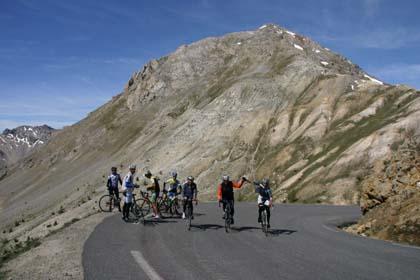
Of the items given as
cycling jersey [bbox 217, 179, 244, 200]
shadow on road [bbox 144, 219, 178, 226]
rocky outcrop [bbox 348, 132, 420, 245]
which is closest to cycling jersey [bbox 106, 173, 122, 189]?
shadow on road [bbox 144, 219, 178, 226]

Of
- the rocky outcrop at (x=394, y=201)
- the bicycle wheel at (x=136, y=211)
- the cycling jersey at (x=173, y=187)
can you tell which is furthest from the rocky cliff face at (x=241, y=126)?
the bicycle wheel at (x=136, y=211)

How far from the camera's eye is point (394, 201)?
1755 centimetres

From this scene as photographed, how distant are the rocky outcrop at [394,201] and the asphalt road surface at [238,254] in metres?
1.32

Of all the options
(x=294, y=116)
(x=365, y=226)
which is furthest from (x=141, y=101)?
(x=365, y=226)

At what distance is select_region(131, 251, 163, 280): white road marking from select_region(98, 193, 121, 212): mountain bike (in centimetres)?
1103

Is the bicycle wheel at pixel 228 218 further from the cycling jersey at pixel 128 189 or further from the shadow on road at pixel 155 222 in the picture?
the cycling jersey at pixel 128 189

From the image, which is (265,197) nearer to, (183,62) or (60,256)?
(60,256)

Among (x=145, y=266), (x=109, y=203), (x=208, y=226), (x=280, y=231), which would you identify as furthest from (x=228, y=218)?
(x=109, y=203)

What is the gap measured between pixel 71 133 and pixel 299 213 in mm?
77176

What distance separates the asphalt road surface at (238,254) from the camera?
31.1 ft

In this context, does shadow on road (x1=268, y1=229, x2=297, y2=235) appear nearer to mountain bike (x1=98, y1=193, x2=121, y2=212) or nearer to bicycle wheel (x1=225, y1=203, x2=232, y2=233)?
bicycle wheel (x1=225, y1=203, x2=232, y2=233)

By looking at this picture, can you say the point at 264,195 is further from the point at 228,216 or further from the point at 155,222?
the point at 155,222

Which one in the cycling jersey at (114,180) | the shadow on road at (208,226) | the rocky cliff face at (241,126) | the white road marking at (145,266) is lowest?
the white road marking at (145,266)

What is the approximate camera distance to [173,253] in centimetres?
1164
